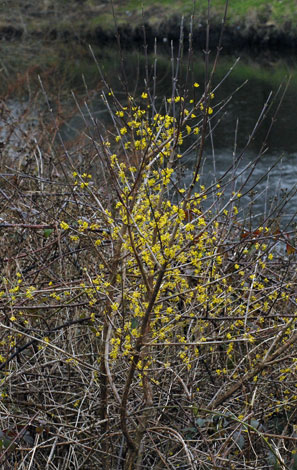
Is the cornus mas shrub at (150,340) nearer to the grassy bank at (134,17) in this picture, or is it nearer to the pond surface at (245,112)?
the pond surface at (245,112)

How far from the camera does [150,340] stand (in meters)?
3.28

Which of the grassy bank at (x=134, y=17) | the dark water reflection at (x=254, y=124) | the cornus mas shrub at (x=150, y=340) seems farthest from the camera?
the grassy bank at (x=134, y=17)

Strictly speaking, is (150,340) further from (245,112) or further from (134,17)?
(134,17)

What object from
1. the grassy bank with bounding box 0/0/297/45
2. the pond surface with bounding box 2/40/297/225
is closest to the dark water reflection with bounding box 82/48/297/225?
the pond surface with bounding box 2/40/297/225

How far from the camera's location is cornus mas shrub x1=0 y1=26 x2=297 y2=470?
3.22m

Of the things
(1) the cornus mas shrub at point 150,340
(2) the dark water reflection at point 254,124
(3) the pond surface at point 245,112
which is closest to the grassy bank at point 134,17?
(3) the pond surface at point 245,112

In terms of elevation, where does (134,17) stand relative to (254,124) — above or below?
below

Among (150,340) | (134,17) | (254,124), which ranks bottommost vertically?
(134,17)

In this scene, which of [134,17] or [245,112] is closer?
[245,112]

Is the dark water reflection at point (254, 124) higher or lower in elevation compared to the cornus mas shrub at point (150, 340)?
lower

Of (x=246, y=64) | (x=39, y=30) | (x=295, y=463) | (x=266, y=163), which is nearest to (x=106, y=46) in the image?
(x=39, y=30)

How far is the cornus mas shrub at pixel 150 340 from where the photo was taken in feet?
10.6

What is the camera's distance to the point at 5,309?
151 inches

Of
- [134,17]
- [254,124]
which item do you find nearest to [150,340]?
[254,124]
